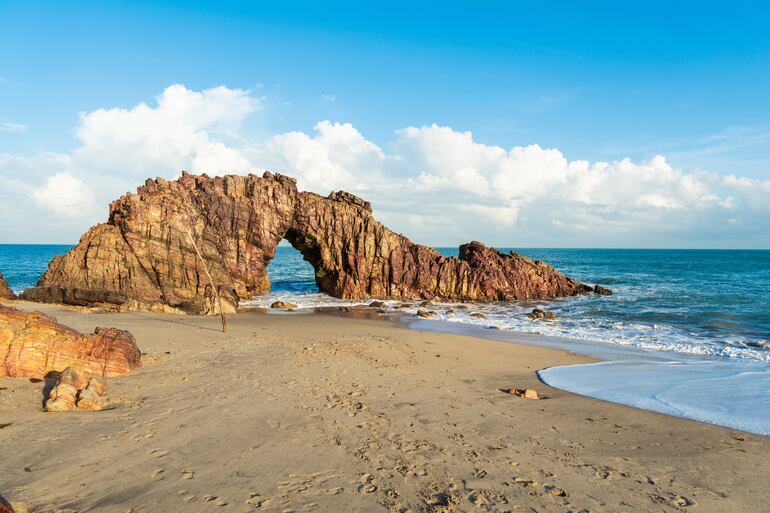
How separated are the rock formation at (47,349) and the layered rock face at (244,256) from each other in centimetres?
1510

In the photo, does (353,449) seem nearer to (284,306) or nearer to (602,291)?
(284,306)

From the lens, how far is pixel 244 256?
1464 inches

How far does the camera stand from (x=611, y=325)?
86.0 ft

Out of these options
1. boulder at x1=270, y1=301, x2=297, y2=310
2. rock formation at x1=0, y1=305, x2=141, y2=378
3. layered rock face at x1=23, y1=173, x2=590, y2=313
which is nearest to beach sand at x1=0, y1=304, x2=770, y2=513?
rock formation at x1=0, y1=305, x2=141, y2=378

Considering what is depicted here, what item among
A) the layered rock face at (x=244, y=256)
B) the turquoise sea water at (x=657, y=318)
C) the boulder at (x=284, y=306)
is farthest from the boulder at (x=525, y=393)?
the boulder at (x=284, y=306)

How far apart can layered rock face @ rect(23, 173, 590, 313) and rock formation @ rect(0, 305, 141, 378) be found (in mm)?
15104

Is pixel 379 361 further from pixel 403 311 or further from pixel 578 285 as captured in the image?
pixel 578 285

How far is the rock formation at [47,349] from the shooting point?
1067 cm

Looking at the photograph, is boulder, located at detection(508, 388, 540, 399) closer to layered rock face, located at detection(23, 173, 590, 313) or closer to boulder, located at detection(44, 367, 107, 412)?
boulder, located at detection(44, 367, 107, 412)

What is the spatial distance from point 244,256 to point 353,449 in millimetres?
31480

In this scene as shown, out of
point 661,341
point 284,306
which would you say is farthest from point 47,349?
point 661,341

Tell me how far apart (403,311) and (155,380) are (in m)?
22.7

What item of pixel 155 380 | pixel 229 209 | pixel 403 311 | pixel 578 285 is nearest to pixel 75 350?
pixel 155 380

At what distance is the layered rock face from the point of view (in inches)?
1166
